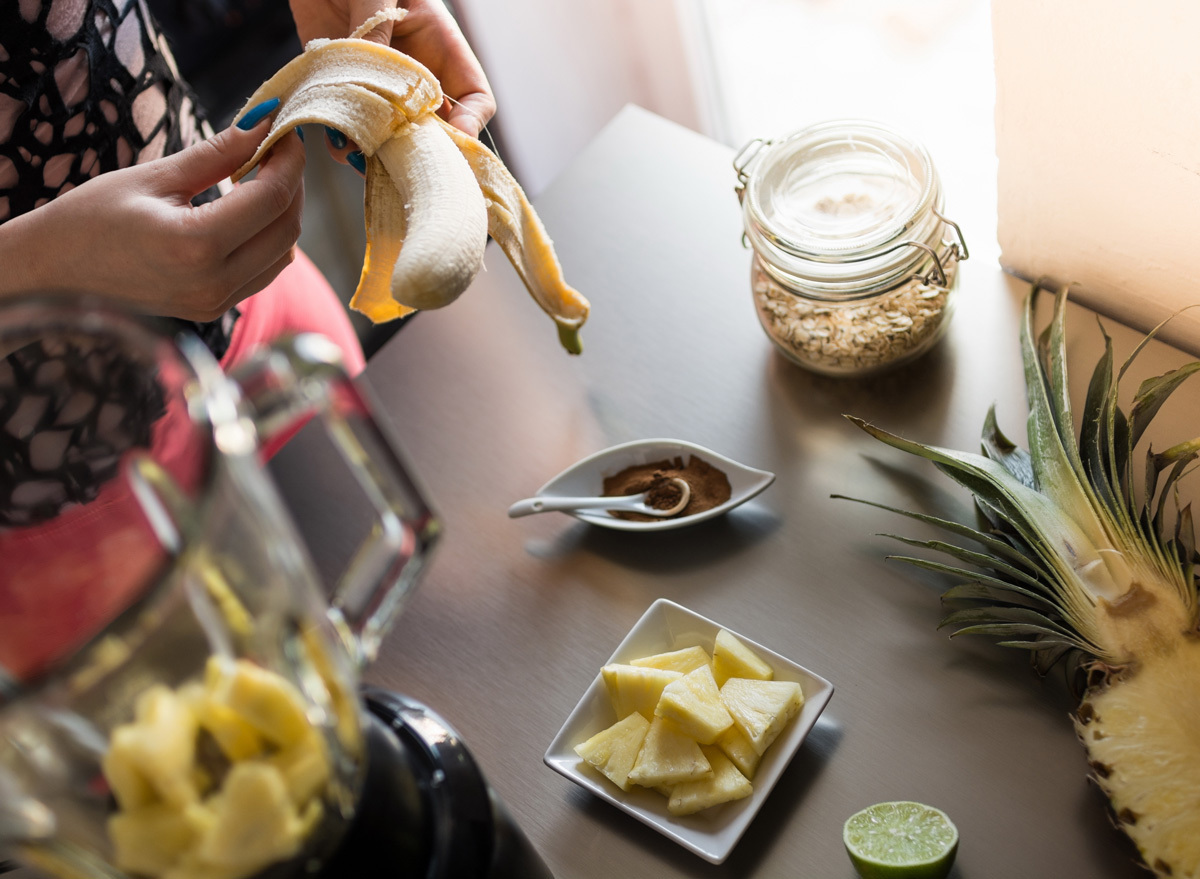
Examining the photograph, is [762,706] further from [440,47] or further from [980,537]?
[440,47]

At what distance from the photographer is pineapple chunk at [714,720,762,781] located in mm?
692

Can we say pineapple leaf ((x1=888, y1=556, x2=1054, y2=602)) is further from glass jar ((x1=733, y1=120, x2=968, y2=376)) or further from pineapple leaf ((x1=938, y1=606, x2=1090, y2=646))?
glass jar ((x1=733, y1=120, x2=968, y2=376))

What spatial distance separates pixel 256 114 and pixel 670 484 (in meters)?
0.45

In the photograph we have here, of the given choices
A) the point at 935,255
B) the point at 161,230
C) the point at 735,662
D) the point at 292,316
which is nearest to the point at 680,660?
the point at 735,662

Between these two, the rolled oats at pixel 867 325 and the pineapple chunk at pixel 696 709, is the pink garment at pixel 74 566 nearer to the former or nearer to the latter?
the pineapple chunk at pixel 696 709

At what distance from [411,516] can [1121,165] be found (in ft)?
2.12

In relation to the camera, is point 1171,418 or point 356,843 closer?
point 356,843

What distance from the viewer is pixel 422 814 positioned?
55 centimetres

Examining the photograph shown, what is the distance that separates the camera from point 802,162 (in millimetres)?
902

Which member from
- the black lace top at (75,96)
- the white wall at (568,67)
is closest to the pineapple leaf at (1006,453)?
the black lace top at (75,96)

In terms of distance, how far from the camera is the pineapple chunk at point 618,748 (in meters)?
0.71

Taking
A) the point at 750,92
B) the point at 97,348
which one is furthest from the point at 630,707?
the point at 750,92

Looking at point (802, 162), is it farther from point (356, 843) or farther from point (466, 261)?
point (356, 843)

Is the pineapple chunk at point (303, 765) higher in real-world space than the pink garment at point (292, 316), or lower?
higher
